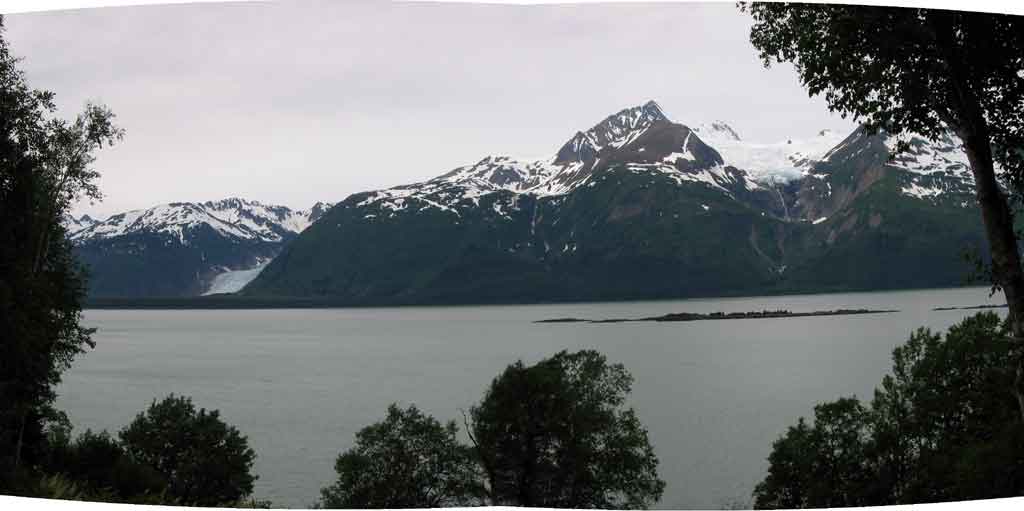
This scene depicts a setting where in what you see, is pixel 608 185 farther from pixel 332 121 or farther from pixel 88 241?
pixel 88 241

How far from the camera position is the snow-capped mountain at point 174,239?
411 inches

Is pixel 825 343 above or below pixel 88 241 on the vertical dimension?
below

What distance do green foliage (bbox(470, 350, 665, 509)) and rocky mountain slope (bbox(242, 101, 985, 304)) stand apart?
2.95 metres

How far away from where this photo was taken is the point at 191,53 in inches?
302

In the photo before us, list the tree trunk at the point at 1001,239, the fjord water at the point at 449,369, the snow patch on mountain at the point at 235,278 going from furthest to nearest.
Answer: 1. the snow patch on mountain at the point at 235,278
2. the fjord water at the point at 449,369
3. the tree trunk at the point at 1001,239

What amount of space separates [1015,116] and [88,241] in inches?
452

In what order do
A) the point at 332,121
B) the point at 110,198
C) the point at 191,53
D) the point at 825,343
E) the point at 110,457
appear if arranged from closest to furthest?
the point at 191,53 < the point at 332,121 < the point at 110,198 < the point at 110,457 < the point at 825,343

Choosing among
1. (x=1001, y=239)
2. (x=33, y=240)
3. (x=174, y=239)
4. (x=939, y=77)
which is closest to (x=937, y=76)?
(x=939, y=77)

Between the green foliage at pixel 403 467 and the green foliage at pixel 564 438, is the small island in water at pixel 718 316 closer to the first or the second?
the green foliage at pixel 564 438

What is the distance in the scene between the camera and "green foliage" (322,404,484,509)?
10891 millimetres

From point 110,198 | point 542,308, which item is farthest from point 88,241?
point 542,308

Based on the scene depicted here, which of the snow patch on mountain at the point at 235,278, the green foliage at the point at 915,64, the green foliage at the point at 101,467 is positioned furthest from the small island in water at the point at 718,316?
the green foliage at the point at 915,64

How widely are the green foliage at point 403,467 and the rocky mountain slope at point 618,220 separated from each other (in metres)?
3.70

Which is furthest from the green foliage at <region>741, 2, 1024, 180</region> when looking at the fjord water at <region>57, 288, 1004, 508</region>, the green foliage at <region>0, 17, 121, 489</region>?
the green foliage at <region>0, 17, 121, 489</region>
